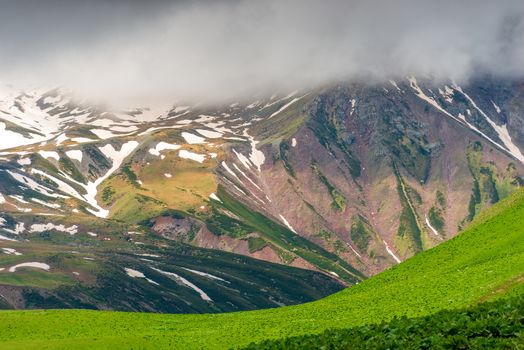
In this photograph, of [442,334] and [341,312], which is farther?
[341,312]

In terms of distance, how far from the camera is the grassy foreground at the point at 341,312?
58781mm

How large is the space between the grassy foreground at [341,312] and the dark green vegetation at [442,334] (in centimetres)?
1051

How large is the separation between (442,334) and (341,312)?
2791 centimetres

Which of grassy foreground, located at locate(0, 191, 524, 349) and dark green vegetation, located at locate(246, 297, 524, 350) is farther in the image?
grassy foreground, located at locate(0, 191, 524, 349)

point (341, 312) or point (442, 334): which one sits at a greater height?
point (341, 312)

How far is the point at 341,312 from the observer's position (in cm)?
6788

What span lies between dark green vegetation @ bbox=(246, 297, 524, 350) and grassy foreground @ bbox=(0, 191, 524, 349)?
10.5m

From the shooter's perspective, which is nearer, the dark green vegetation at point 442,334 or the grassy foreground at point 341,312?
the dark green vegetation at point 442,334

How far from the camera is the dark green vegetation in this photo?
1511 inches

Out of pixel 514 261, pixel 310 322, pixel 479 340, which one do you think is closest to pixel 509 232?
pixel 514 261

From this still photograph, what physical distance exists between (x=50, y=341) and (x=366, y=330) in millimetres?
27056

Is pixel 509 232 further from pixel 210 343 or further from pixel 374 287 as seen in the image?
pixel 210 343

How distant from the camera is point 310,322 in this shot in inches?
2516

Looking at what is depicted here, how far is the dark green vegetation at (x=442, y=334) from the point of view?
38375mm
